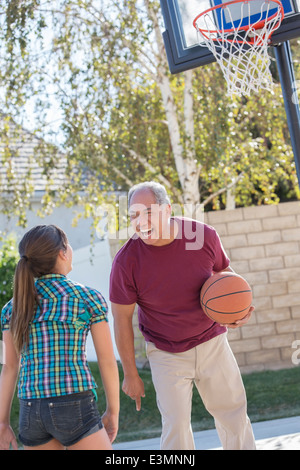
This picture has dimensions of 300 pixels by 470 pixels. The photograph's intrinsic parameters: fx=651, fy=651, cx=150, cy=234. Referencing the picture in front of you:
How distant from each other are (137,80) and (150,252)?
623 cm

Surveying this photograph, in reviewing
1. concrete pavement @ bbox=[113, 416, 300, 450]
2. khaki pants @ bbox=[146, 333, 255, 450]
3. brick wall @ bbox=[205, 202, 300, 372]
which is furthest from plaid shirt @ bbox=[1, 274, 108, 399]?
brick wall @ bbox=[205, 202, 300, 372]

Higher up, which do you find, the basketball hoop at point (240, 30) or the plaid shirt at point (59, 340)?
the basketball hoop at point (240, 30)

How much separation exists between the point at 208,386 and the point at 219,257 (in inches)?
32.1

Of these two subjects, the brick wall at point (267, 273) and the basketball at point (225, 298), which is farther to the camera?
the brick wall at point (267, 273)

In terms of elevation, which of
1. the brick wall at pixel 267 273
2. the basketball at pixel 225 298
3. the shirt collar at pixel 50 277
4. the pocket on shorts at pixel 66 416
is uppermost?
the shirt collar at pixel 50 277

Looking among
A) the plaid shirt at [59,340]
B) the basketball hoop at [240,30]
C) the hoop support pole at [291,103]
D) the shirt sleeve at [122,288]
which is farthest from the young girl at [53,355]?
the basketball hoop at [240,30]

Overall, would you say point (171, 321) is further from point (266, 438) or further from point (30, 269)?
point (266, 438)

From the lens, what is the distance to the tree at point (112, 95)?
8.80 m

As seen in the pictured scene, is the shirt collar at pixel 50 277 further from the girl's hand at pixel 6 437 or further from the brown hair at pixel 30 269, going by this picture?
the girl's hand at pixel 6 437

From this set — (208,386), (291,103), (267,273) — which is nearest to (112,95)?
(267,273)

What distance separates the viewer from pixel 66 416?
2951 mm

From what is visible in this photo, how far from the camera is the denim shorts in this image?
2.93 m

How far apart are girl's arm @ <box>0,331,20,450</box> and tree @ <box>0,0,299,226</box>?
5.79 metres

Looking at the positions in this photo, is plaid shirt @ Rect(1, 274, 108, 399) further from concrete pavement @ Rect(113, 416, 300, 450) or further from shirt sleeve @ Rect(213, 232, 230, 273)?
concrete pavement @ Rect(113, 416, 300, 450)
